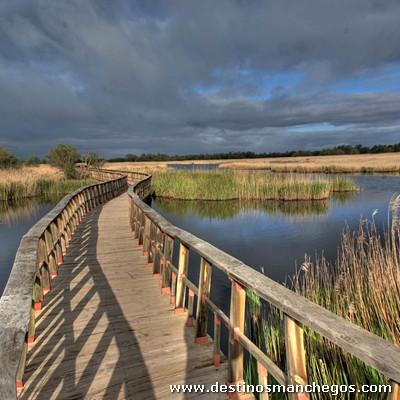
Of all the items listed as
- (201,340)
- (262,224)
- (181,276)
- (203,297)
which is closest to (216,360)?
(201,340)

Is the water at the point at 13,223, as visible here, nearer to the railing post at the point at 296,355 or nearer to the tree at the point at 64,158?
the railing post at the point at 296,355

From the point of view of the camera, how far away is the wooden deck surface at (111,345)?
2682 millimetres

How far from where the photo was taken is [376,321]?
425 cm

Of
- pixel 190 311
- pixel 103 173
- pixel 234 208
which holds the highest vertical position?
pixel 103 173

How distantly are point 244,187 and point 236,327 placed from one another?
2055 cm

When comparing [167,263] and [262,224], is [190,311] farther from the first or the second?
[262,224]

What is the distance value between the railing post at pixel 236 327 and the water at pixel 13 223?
7293mm

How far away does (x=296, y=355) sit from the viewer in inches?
69.6

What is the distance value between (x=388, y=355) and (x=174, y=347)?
2471mm

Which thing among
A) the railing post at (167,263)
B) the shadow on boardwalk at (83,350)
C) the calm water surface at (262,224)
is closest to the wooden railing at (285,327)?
the railing post at (167,263)

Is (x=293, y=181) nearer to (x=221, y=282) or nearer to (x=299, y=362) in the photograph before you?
(x=221, y=282)

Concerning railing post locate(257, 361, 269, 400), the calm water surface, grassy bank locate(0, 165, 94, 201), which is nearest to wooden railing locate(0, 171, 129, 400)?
railing post locate(257, 361, 269, 400)

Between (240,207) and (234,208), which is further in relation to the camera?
(240,207)

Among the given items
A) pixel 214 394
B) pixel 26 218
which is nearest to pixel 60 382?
pixel 214 394
